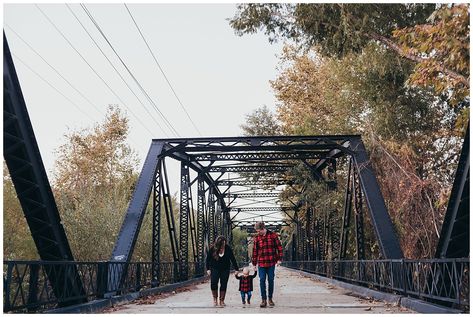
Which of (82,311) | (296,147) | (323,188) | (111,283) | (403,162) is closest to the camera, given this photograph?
(82,311)

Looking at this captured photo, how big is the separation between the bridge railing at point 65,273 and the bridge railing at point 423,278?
5279 millimetres

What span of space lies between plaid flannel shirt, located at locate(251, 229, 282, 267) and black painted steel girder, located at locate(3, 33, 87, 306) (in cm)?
306

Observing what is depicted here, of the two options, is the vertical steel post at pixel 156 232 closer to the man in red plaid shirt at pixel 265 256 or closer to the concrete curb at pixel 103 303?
the concrete curb at pixel 103 303

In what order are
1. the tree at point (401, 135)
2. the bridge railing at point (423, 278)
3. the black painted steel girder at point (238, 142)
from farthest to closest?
1. the black painted steel girder at point (238, 142)
2. the tree at point (401, 135)
3. the bridge railing at point (423, 278)

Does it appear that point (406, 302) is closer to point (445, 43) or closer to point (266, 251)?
point (266, 251)

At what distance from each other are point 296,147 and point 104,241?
9.12m

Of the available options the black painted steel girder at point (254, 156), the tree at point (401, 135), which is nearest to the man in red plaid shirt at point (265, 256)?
the tree at point (401, 135)

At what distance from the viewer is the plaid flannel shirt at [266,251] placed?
1021 cm

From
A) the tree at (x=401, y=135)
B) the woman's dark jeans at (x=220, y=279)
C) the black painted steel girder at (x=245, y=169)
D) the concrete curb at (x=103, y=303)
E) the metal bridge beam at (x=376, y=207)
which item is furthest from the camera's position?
the black painted steel girder at (x=245, y=169)

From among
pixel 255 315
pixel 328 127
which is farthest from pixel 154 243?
pixel 328 127

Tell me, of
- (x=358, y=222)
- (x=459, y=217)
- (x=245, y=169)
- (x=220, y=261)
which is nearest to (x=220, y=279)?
(x=220, y=261)

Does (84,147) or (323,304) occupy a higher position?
(84,147)

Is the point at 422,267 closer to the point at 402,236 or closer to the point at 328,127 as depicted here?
the point at 402,236

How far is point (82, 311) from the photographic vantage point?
935cm
